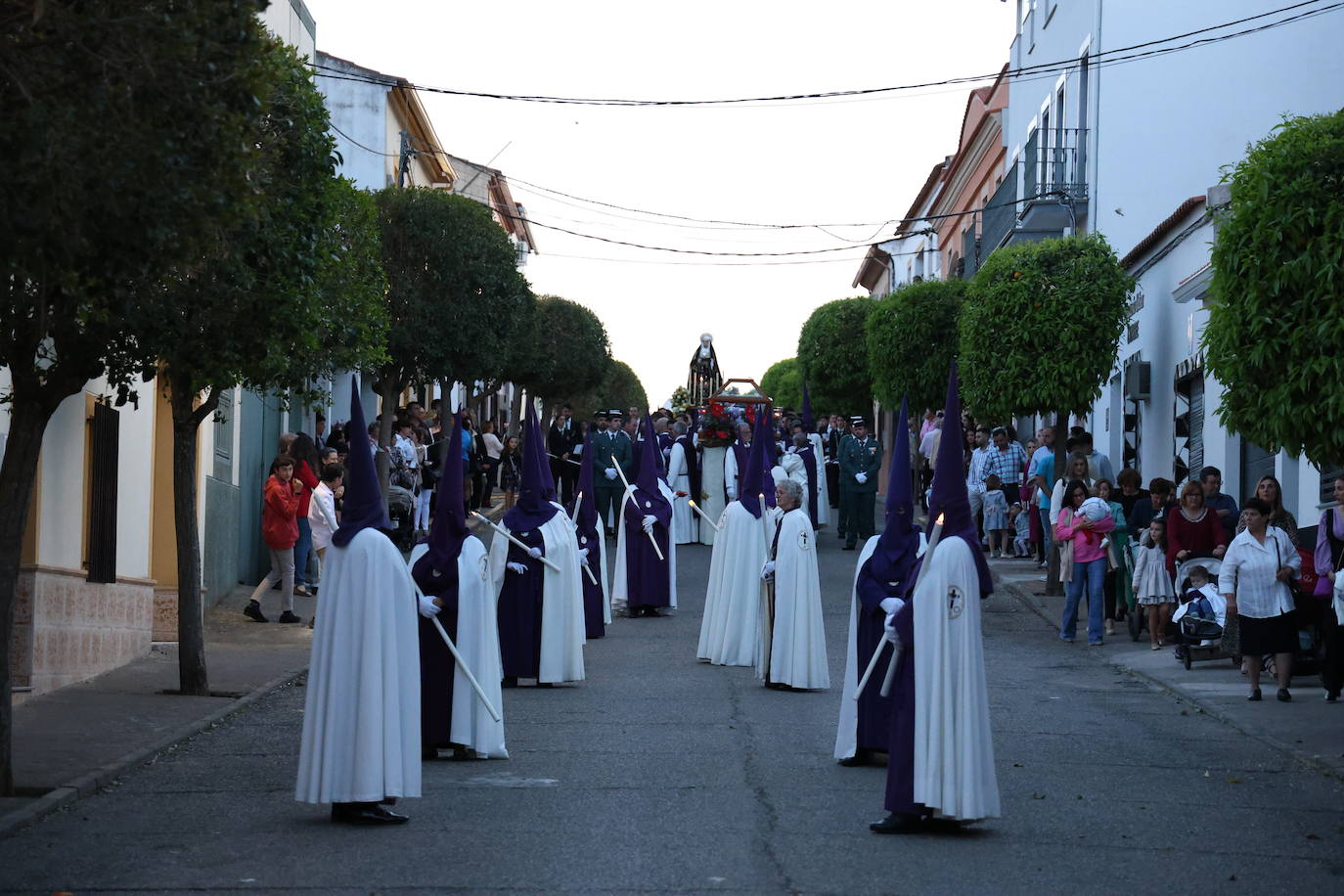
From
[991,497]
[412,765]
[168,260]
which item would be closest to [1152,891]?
[412,765]

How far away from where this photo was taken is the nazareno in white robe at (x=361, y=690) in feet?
29.2

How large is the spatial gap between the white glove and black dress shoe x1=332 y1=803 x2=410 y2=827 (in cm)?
165

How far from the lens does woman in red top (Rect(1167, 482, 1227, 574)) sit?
1642 cm

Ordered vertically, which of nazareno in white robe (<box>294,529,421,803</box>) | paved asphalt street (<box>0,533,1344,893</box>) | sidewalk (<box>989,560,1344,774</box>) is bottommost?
paved asphalt street (<box>0,533,1344,893</box>)

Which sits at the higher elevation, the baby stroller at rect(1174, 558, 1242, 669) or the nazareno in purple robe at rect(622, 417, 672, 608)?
the nazareno in purple robe at rect(622, 417, 672, 608)

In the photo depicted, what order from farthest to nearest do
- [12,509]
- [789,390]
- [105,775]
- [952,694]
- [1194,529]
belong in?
1. [789,390]
2. [1194,529]
3. [105,775]
4. [12,509]
5. [952,694]

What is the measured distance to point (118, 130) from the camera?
728cm

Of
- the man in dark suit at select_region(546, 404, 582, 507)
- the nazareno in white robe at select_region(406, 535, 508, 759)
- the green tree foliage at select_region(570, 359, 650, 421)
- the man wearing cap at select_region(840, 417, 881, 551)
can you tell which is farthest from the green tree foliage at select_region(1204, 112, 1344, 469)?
the green tree foliage at select_region(570, 359, 650, 421)

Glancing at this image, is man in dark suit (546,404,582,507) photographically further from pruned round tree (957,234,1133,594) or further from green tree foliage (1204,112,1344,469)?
green tree foliage (1204,112,1344,469)

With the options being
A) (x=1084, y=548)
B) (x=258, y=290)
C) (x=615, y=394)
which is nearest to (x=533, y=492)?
(x=258, y=290)

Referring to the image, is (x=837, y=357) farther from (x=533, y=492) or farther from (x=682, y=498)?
(x=533, y=492)

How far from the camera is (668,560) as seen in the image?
2044 cm

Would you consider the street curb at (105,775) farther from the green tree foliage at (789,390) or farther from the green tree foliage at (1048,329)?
the green tree foliage at (789,390)

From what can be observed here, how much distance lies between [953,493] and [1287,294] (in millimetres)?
3962
